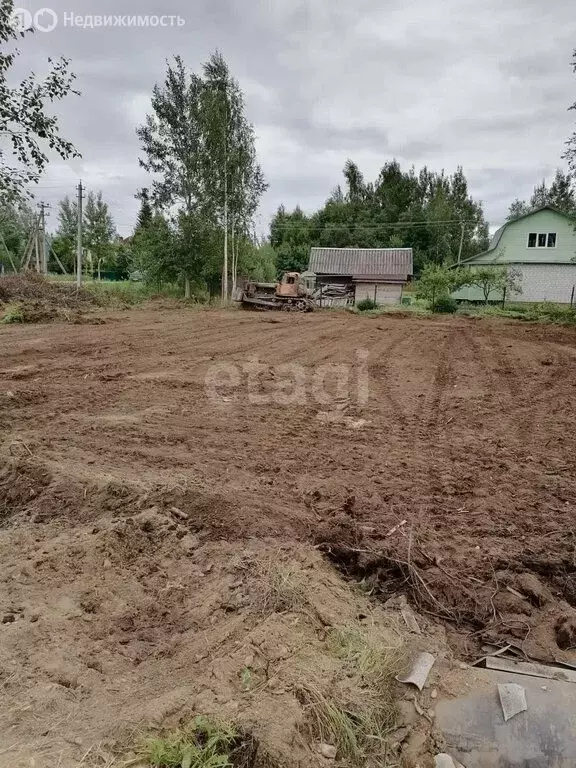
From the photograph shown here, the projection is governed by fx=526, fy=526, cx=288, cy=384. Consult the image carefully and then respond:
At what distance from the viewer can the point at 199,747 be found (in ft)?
6.58

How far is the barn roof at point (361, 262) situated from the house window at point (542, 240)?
26.8 feet

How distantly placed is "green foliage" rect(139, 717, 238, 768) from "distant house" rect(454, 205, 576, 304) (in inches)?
1272

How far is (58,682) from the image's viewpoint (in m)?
2.42

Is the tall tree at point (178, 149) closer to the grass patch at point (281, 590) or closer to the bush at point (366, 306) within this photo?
the bush at point (366, 306)

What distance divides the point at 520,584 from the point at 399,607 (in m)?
0.87

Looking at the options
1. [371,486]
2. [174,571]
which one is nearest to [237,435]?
[371,486]

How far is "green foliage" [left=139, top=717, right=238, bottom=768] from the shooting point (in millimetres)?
1922

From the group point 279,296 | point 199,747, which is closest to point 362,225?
point 279,296

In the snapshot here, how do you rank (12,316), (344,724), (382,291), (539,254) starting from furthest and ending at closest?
(382,291) → (539,254) → (12,316) → (344,724)

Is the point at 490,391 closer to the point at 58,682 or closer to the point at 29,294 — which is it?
the point at 58,682

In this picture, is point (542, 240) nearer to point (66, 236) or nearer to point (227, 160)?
point (227, 160)

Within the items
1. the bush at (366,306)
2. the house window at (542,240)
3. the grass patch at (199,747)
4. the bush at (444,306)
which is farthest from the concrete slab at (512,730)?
the house window at (542,240)

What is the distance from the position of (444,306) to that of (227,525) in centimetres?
2407

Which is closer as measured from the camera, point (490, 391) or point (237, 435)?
point (237, 435)
